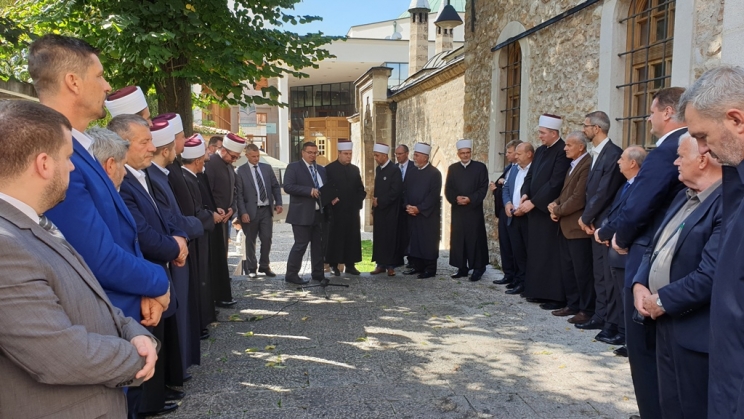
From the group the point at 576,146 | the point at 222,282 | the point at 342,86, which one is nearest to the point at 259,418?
the point at 222,282

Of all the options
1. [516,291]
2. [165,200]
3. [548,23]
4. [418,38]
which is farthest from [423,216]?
[418,38]

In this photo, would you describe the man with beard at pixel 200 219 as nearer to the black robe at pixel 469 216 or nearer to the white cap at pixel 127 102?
the white cap at pixel 127 102

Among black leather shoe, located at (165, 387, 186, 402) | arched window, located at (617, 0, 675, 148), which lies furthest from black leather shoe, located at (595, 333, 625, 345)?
black leather shoe, located at (165, 387, 186, 402)

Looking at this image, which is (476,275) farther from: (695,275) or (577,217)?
(695,275)

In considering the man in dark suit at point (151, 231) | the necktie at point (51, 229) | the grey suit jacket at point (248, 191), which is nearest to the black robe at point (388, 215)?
the grey suit jacket at point (248, 191)

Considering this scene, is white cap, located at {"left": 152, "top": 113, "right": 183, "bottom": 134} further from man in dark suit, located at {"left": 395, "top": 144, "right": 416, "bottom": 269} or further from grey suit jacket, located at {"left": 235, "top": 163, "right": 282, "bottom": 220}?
man in dark suit, located at {"left": 395, "top": 144, "right": 416, "bottom": 269}

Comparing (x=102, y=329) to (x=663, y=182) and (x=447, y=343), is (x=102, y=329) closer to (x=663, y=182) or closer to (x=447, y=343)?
(x=663, y=182)

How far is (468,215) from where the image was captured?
9.03m

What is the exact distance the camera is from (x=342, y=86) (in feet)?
148

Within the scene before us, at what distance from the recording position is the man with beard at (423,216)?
9.22 m

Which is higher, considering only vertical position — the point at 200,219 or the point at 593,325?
the point at 200,219

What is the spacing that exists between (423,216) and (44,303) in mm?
7883

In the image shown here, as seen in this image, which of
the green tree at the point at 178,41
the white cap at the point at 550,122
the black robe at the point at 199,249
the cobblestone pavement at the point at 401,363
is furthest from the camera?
the white cap at the point at 550,122

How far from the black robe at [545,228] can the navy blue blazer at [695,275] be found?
3.99 m
